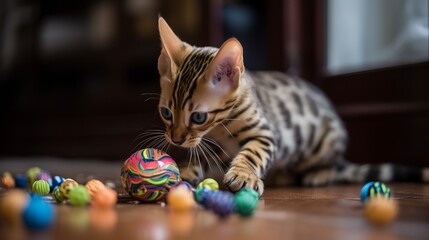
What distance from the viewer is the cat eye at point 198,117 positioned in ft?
4.33

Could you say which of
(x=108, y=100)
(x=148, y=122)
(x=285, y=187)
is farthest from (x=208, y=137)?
(x=108, y=100)

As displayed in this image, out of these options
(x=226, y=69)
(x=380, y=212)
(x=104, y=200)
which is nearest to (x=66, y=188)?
(x=104, y=200)

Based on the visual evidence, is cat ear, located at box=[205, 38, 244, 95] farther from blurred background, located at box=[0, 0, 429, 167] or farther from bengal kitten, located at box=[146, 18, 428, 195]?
blurred background, located at box=[0, 0, 429, 167]

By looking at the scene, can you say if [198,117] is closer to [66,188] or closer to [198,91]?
[198,91]

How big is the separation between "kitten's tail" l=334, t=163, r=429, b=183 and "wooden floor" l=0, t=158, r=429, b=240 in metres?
0.61

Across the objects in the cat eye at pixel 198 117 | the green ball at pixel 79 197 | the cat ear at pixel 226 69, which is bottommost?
the green ball at pixel 79 197

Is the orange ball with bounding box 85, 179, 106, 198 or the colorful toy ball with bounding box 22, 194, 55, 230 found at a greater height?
the colorful toy ball with bounding box 22, 194, 55, 230

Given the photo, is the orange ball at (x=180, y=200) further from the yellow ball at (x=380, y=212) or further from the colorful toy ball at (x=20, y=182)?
the colorful toy ball at (x=20, y=182)

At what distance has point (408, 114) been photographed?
7.11 feet

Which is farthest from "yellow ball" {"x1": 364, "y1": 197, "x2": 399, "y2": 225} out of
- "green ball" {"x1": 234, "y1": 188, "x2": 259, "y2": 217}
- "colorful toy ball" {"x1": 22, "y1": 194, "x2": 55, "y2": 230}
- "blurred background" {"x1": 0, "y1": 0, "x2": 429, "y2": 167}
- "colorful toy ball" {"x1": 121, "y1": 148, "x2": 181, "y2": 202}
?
"blurred background" {"x1": 0, "y1": 0, "x2": 429, "y2": 167}

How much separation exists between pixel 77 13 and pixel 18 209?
372cm

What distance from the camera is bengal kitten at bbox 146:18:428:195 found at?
1320 mm

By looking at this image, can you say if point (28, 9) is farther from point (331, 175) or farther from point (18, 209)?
point (18, 209)

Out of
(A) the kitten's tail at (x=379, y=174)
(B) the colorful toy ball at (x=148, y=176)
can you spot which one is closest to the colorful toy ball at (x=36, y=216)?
(B) the colorful toy ball at (x=148, y=176)
